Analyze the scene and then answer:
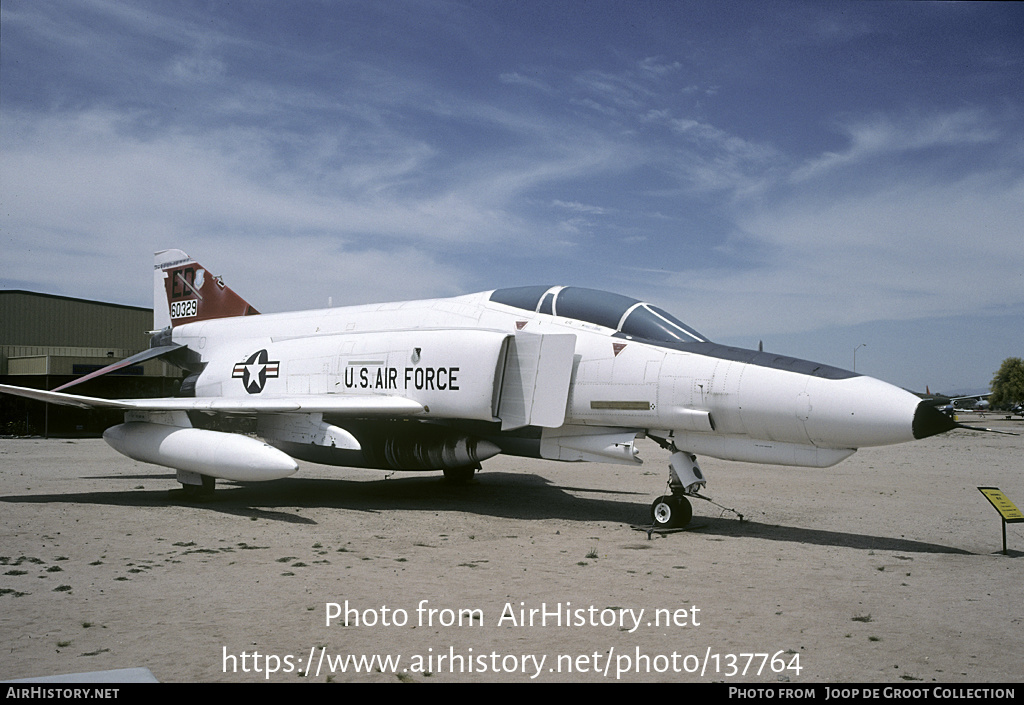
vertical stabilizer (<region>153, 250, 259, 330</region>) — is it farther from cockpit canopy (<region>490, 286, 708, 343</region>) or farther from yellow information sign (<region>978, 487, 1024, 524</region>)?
yellow information sign (<region>978, 487, 1024, 524</region>)

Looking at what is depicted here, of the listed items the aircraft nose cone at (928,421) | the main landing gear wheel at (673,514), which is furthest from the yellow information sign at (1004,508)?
the main landing gear wheel at (673,514)

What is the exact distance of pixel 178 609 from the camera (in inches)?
212

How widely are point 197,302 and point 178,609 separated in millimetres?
12103

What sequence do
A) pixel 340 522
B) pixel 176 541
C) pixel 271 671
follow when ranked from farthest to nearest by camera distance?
pixel 340 522, pixel 176 541, pixel 271 671

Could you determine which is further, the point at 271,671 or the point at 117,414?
the point at 117,414

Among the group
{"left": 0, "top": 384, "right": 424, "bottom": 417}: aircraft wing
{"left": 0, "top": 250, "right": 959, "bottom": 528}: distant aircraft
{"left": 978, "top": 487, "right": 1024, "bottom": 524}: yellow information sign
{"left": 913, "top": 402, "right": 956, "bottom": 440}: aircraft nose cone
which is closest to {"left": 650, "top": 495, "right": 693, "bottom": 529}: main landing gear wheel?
{"left": 0, "top": 250, "right": 959, "bottom": 528}: distant aircraft

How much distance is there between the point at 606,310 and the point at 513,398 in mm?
1772

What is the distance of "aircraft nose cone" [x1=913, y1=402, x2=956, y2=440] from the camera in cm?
720

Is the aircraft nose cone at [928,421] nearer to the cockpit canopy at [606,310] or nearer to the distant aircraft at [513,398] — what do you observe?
the distant aircraft at [513,398]

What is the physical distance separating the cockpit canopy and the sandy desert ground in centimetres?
257
